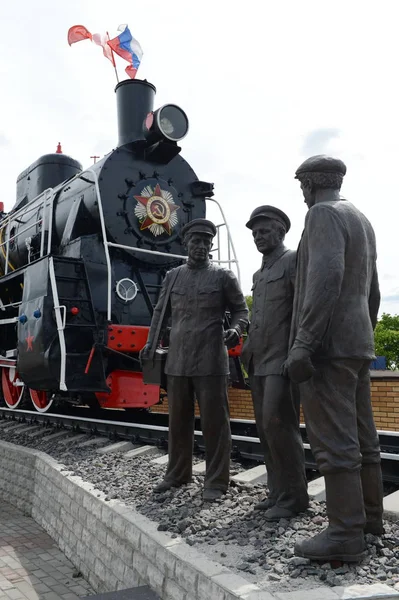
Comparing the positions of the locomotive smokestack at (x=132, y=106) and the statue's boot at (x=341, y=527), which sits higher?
the locomotive smokestack at (x=132, y=106)

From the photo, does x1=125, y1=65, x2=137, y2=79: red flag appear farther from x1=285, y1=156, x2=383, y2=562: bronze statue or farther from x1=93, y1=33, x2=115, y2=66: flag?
x1=285, y1=156, x2=383, y2=562: bronze statue

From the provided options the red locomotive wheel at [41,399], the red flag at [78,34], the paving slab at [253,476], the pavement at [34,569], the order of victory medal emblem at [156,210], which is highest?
the red flag at [78,34]

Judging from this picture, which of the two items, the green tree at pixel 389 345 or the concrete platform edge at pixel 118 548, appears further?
the green tree at pixel 389 345

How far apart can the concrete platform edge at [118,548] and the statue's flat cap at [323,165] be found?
182 cm

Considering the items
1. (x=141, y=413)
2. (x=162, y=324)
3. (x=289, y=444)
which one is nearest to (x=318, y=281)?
(x=289, y=444)

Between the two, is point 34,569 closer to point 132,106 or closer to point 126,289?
point 126,289

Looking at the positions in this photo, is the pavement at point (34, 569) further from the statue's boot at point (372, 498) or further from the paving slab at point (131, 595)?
the statue's boot at point (372, 498)

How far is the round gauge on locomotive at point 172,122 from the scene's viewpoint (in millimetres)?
6836

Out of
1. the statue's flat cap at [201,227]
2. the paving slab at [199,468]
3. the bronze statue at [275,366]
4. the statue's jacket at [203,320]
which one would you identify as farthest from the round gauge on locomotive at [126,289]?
the bronze statue at [275,366]

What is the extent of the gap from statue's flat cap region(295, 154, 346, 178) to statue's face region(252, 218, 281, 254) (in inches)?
24.8

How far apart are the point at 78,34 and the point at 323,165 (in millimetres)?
8412

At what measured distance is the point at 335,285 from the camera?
2.44m

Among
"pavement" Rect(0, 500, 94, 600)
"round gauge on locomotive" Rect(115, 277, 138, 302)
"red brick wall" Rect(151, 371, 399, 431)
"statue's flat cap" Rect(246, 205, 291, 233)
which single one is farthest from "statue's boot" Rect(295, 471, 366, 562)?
"red brick wall" Rect(151, 371, 399, 431)

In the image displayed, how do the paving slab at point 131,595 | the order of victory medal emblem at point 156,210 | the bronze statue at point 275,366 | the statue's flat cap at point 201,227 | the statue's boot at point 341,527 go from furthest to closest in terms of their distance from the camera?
1. the order of victory medal emblem at point 156,210
2. the statue's flat cap at point 201,227
3. the bronze statue at point 275,366
4. the paving slab at point 131,595
5. the statue's boot at point 341,527
